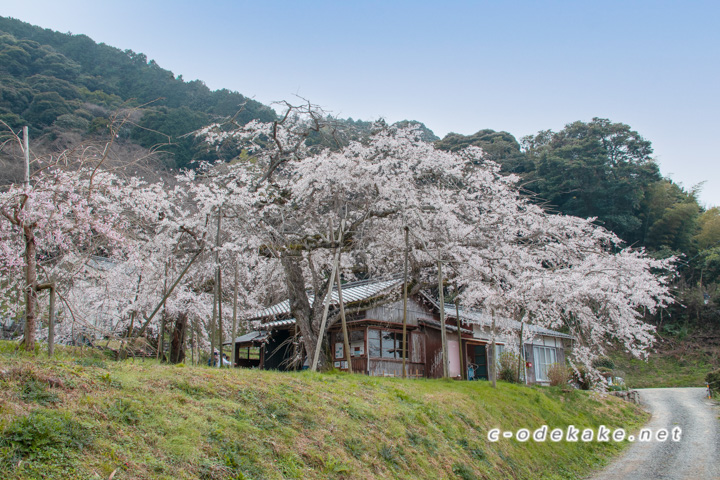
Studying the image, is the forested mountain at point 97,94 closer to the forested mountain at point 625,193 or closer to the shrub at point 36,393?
the shrub at point 36,393

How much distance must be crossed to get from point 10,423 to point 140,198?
28.6 ft

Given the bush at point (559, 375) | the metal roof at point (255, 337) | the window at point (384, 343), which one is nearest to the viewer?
the window at point (384, 343)

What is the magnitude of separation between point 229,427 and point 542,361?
24.2 metres

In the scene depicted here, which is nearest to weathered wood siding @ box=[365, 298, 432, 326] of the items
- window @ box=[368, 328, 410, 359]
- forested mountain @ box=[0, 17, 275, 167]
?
window @ box=[368, 328, 410, 359]

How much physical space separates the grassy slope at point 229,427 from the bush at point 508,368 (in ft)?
22.9

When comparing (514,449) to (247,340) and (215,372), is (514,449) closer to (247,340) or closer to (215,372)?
(215,372)

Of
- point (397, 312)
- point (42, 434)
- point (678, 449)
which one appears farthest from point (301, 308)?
point (678, 449)

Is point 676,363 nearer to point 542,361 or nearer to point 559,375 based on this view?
point 542,361

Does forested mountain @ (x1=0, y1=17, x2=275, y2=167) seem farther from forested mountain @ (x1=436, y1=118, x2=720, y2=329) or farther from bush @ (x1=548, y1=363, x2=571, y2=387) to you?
forested mountain @ (x1=436, y1=118, x2=720, y2=329)

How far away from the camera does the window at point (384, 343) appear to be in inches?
683

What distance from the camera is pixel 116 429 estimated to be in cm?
432

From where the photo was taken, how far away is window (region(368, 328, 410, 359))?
1734 centimetres

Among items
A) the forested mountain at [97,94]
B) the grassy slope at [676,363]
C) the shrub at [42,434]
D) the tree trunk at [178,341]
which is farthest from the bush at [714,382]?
the shrub at [42,434]

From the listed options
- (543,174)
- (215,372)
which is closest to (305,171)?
(215,372)
